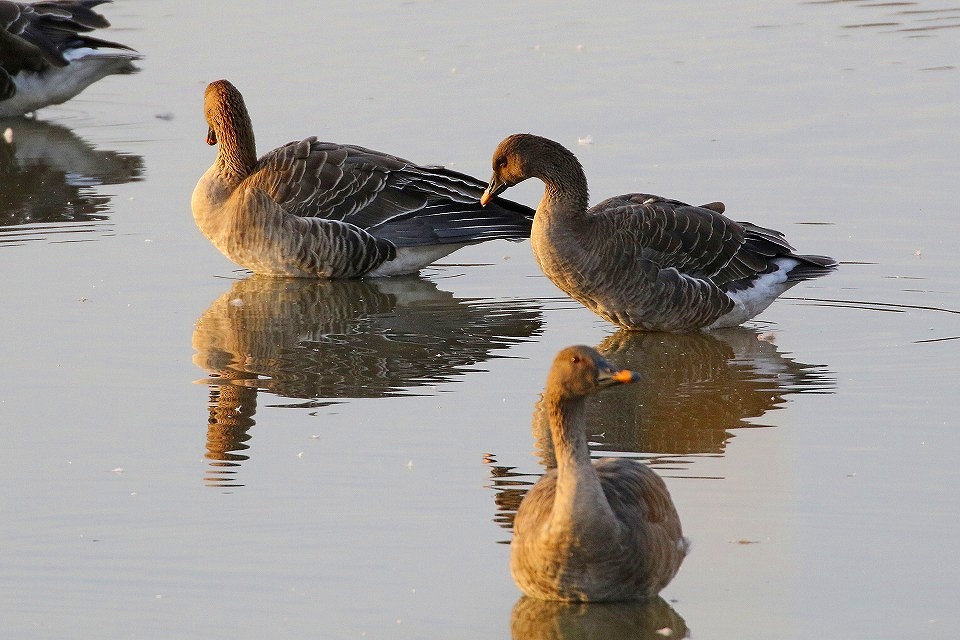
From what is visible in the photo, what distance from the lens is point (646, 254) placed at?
398 inches

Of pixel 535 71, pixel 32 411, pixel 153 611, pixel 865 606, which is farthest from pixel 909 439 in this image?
pixel 535 71

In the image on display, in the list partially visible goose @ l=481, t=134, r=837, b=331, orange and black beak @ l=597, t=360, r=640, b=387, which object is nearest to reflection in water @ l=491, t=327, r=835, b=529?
partially visible goose @ l=481, t=134, r=837, b=331

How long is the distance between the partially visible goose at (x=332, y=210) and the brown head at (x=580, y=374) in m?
5.87

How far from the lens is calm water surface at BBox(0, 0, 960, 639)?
6.37 metres

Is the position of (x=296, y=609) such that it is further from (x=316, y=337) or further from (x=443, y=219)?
(x=443, y=219)

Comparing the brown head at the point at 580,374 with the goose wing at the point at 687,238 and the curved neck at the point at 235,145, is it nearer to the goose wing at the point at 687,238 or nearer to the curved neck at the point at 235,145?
the goose wing at the point at 687,238

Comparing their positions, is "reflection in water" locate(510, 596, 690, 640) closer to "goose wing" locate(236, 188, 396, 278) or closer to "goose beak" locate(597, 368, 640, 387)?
"goose beak" locate(597, 368, 640, 387)

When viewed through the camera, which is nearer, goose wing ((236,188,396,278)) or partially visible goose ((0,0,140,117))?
goose wing ((236,188,396,278))

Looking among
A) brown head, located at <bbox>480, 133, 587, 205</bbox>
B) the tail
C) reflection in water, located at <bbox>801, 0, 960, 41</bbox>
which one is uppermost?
reflection in water, located at <bbox>801, 0, 960, 41</bbox>

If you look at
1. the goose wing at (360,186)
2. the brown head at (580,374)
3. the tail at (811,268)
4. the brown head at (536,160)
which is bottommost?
the brown head at (580,374)

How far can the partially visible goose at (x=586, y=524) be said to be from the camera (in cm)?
585

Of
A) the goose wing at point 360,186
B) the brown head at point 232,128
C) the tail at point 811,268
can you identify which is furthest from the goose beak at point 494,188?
the brown head at point 232,128

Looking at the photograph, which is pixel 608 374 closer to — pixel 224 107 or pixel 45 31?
pixel 224 107

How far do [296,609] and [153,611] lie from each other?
0.57m
